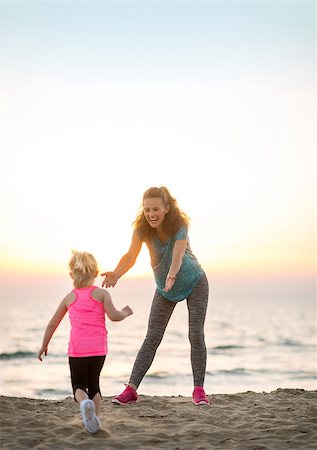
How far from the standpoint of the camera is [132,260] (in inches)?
244

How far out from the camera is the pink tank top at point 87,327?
5137 mm

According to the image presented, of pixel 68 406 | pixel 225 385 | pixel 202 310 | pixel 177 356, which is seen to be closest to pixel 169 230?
pixel 202 310

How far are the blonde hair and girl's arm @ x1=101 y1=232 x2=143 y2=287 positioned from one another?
663 mm

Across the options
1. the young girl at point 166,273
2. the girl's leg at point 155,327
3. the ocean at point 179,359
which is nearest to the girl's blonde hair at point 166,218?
the young girl at point 166,273

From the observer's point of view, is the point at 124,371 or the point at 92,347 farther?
the point at 124,371

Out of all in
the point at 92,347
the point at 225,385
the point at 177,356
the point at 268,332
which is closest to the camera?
the point at 92,347

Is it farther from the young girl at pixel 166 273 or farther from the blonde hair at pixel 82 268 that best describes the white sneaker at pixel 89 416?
the young girl at pixel 166 273

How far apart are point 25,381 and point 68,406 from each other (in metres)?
8.75

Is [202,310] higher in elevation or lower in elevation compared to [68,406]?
higher

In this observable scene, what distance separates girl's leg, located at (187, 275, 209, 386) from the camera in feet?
20.5

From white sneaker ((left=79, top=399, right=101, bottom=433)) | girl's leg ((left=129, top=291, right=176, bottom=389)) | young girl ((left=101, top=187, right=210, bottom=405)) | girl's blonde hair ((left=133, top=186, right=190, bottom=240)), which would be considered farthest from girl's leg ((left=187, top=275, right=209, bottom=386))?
white sneaker ((left=79, top=399, right=101, bottom=433))

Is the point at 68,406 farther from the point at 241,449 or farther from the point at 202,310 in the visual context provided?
the point at 241,449

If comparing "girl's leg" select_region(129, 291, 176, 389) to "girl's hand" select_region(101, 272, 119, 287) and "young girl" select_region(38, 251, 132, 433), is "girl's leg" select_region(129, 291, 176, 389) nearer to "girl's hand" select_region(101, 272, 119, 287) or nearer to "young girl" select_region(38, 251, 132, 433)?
"girl's hand" select_region(101, 272, 119, 287)

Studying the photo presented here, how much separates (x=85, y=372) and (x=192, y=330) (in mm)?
1474
